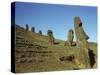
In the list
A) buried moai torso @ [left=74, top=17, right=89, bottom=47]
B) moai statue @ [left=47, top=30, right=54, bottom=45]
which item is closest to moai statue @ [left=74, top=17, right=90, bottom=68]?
buried moai torso @ [left=74, top=17, right=89, bottom=47]

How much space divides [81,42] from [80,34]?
3.4 inches

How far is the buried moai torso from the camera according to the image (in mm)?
2578

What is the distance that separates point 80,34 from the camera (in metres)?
2.60

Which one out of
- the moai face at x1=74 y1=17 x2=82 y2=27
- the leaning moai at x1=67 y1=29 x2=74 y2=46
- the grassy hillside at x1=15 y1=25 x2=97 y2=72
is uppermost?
the moai face at x1=74 y1=17 x2=82 y2=27

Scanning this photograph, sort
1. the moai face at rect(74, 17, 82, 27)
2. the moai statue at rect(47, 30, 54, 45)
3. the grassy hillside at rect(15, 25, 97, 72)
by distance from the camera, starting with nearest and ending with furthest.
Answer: the grassy hillside at rect(15, 25, 97, 72), the moai statue at rect(47, 30, 54, 45), the moai face at rect(74, 17, 82, 27)

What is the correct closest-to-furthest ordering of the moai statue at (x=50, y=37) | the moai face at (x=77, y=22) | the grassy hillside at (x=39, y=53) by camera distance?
1. the grassy hillside at (x=39, y=53)
2. the moai statue at (x=50, y=37)
3. the moai face at (x=77, y=22)

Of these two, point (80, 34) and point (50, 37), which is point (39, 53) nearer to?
point (50, 37)

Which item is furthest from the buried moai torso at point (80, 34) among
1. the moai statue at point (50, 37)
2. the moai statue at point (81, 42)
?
the moai statue at point (50, 37)

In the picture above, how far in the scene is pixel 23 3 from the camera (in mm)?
2328

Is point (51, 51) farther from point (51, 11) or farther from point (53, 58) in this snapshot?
point (51, 11)

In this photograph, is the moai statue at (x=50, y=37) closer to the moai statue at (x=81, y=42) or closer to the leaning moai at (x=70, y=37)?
the leaning moai at (x=70, y=37)

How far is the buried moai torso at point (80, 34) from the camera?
8.46ft

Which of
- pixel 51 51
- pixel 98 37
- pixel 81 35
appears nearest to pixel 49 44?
pixel 51 51

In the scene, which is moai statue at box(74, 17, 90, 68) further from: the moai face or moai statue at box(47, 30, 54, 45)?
moai statue at box(47, 30, 54, 45)
